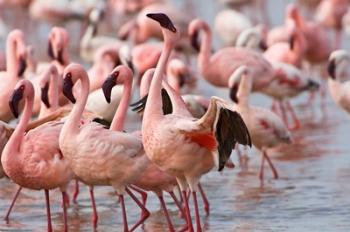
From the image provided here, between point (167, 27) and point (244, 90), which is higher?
point (167, 27)

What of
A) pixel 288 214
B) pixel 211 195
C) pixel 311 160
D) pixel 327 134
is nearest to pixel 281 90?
pixel 327 134

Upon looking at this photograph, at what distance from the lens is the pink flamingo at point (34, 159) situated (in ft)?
24.6

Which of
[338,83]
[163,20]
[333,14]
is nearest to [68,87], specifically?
[163,20]

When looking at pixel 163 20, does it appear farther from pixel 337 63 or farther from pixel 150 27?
pixel 150 27

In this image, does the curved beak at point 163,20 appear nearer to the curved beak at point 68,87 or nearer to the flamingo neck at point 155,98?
the flamingo neck at point 155,98

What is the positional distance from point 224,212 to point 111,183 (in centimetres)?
138

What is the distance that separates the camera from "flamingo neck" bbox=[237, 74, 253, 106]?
10375mm

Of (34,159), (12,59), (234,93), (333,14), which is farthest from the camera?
(333,14)

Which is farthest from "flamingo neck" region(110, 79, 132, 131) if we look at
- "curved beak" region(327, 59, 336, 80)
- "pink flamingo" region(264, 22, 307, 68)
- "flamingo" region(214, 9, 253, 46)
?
"flamingo" region(214, 9, 253, 46)

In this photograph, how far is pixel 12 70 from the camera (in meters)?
10.8

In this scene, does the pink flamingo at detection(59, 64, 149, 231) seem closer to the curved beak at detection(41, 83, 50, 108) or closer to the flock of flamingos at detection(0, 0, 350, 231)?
the flock of flamingos at detection(0, 0, 350, 231)

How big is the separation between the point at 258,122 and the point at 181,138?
10.3ft

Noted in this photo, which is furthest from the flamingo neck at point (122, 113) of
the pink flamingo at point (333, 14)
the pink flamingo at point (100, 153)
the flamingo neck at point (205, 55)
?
the pink flamingo at point (333, 14)

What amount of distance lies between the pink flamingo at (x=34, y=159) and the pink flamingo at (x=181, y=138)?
705 millimetres
